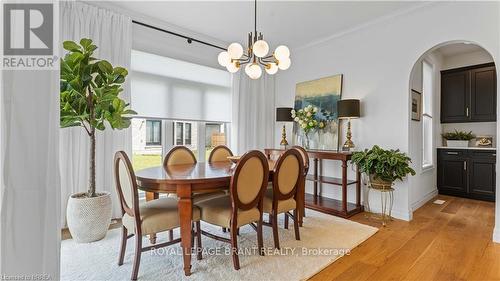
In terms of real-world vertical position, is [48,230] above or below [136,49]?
below

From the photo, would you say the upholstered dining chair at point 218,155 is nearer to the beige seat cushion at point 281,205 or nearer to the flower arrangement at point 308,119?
the beige seat cushion at point 281,205

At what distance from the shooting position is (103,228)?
2.64 metres

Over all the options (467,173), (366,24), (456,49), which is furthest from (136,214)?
(456,49)

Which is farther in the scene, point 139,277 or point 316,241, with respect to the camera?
point 316,241

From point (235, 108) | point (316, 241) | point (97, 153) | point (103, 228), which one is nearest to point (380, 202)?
point (316, 241)

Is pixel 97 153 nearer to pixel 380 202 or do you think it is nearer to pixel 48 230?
pixel 48 230

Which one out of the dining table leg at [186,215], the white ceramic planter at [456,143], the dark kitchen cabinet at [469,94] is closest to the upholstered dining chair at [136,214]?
the dining table leg at [186,215]

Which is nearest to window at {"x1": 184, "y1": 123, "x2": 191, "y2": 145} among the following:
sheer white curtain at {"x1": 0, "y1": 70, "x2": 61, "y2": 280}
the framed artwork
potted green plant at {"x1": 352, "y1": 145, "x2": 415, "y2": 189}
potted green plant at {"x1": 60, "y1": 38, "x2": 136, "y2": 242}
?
potted green plant at {"x1": 60, "y1": 38, "x2": 136, "y2": 242}

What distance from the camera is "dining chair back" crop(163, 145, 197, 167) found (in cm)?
300

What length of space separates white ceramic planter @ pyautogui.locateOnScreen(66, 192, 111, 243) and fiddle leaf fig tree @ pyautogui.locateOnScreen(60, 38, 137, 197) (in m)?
0.14

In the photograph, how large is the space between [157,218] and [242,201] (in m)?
0.67

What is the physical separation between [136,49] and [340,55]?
9.78 ft

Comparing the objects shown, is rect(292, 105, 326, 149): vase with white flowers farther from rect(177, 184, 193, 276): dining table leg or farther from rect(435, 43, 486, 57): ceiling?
rect(177, 184, 193, 276): dining table leg

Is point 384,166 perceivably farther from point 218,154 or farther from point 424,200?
point 218,154
